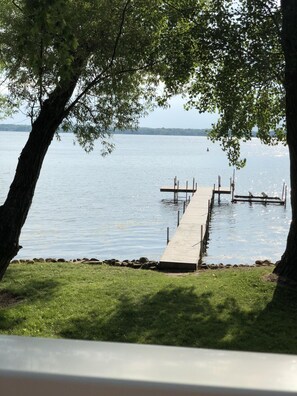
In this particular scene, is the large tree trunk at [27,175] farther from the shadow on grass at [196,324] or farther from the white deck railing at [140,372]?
the white deck railing at [140,372]

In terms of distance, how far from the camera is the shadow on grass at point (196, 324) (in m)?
6.67

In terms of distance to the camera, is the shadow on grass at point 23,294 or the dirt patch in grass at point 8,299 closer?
the shadow on grass at point 23,294

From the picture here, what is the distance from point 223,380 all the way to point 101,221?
103ft

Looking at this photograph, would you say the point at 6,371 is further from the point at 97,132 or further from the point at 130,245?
the point at 130,245

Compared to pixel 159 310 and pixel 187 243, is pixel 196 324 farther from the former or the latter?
pixel 187 243

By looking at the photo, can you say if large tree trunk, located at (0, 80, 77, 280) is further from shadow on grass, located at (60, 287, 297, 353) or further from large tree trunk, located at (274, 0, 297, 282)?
large tree trunk, located at (274, 0, 297, 282)

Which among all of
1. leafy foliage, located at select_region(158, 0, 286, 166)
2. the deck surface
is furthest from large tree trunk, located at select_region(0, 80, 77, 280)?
the deck surface

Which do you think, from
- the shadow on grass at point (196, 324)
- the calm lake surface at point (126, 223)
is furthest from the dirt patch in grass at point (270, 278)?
the calm lake surface at point (126, 223)

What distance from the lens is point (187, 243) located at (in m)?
18.1

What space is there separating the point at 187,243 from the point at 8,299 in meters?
9.67

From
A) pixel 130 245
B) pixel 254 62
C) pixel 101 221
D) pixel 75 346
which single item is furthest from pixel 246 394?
pixel 101 221

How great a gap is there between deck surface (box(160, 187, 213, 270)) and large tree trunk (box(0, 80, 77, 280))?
6.27 m

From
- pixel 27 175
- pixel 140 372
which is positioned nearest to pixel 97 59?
pixel 27 175

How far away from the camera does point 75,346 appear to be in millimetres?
1179
